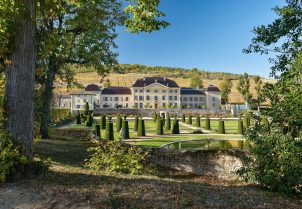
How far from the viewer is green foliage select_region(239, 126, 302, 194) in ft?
28.0

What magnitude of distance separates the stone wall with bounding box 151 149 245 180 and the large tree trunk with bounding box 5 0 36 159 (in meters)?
9.57

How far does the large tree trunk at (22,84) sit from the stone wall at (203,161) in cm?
957

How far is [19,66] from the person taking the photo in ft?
23.9

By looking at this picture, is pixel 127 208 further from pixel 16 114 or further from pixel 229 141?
pixel 229 141

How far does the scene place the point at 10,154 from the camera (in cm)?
676

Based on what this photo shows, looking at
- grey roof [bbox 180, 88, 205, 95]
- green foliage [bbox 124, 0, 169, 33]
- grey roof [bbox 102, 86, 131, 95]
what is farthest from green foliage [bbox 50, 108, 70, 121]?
grey roof [bbox 180, 88, 205, 95]

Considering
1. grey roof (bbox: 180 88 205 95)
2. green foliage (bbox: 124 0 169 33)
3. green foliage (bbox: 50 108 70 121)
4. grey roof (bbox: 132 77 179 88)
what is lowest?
green foliage (bbox: 50 108 70 121)

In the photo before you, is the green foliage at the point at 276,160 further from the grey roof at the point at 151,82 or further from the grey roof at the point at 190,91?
the grey roof at the point at 190,91

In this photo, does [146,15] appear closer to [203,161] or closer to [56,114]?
[203,161]

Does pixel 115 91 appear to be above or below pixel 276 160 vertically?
above

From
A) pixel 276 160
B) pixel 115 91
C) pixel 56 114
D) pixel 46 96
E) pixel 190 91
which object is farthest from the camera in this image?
pixel 190 91

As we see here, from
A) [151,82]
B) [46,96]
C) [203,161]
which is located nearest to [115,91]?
[151,82]

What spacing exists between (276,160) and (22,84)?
628 cm

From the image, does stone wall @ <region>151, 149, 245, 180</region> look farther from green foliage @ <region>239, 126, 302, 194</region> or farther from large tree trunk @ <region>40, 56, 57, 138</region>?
large tree trunk @ <region>40, 56, 57, 138</region>
